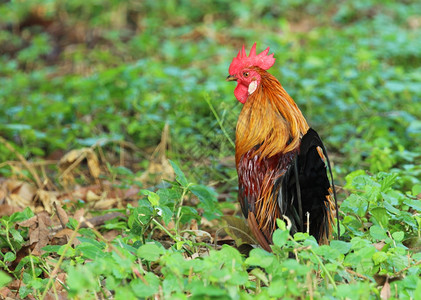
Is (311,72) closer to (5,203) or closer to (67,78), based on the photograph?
(67,78)

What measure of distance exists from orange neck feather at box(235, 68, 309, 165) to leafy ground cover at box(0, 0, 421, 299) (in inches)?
A: 14.4

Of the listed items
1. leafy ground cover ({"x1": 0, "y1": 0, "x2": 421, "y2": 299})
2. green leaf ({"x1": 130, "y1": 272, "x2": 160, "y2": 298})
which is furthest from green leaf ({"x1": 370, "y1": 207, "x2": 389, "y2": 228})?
green leaf ({"x1": 130, "y1": 272, "x2": 160, "y2": 298})

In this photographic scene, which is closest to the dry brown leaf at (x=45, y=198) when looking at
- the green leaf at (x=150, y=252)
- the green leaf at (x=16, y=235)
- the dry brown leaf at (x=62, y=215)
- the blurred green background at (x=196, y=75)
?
the dry brown leaf at (x=62, y=215)

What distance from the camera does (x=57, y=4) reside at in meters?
9.51

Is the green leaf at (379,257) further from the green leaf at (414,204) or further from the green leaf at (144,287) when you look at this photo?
the green leaf at (144,287)

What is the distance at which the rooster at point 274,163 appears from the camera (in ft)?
7.50

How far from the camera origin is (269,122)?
2.55 meters

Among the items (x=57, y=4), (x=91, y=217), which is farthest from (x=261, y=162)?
(x=57, y=4)

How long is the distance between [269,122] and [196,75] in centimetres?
375

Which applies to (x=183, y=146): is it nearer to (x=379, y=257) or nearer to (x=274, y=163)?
Answer: (x=274, y=163)

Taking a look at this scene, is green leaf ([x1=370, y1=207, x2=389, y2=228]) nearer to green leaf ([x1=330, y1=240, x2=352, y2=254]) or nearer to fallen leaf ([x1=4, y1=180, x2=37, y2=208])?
green leaf ([x1=330, y1=240, x2=352, y2=254])

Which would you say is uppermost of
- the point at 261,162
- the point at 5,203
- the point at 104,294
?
the point at 261,162

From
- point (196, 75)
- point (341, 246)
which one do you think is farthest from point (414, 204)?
point (196, 75)

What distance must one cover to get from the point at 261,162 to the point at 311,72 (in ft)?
12.2
